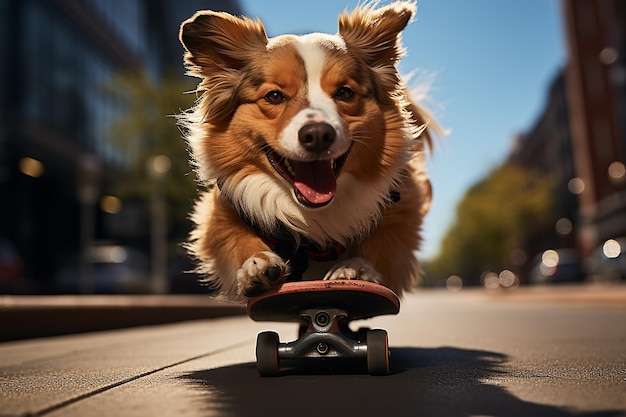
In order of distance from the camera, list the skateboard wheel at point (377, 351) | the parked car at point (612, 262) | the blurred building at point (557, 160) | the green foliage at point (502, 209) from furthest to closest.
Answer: the blurred building at point (557, 160) < the green foliage at point (502, 209) < the parked car at point (612, 262) < the skateboard wheel at point (377, 351)

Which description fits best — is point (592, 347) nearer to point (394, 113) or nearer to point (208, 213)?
point (394, 113)

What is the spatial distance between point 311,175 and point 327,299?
607mm

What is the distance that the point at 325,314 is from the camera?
12.9ft

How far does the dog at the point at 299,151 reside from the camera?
12.6 feet

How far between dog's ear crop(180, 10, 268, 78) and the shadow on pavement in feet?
5.31

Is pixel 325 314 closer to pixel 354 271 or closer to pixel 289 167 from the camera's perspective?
pixel 354 271

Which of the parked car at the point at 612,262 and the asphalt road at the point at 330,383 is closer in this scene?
the asphalt road at the point at 330,383

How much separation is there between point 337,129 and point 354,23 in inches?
37.3

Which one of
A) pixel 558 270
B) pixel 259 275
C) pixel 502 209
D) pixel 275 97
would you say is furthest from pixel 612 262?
pixel 259 275

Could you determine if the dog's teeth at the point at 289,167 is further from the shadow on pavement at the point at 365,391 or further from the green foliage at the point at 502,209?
the green foliage at the point at 502,209

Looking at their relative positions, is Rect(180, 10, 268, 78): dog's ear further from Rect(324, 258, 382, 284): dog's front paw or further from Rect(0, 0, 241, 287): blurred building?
Rect(0, 0, 241, 287): blurred building

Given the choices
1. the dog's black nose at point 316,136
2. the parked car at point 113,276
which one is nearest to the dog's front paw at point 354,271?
the dog's black nose at point 316,136

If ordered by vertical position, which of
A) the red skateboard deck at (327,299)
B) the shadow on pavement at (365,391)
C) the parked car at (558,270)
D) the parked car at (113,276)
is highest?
the parked car at (558,270)

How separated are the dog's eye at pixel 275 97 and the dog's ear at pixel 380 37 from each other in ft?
1.64
